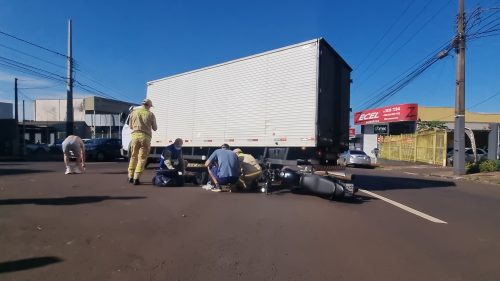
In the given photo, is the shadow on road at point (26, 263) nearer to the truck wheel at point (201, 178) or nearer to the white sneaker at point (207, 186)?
the white sneaker at point (207, 186)

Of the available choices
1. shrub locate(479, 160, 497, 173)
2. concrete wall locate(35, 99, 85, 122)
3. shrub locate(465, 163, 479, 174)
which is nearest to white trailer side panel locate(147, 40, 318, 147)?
shrub locate(465, 163, 479, 174)

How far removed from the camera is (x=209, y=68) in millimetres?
14102

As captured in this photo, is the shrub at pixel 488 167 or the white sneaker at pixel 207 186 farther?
the shrub at pixel 488 167

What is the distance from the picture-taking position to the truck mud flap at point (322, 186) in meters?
9.38

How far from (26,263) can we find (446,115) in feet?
183

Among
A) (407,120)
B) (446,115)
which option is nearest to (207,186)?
(407,120)

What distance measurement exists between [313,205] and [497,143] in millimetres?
27754

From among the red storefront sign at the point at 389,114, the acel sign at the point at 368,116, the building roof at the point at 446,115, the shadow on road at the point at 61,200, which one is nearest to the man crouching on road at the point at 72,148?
the shadow on road at the point at 61,200

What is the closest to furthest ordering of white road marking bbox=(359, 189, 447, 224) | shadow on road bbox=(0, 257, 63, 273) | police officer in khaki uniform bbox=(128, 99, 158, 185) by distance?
shadow on road bbox=(0, 257, 63, 273), white road marking bbox=(359, 189, 447, 224), police officer in khaki uniform bbox=(128, 99, 158, 185)

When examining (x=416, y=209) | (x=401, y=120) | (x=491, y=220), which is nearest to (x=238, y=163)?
(x=416, y=209)

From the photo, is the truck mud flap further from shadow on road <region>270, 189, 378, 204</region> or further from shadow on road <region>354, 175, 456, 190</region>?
shadow on road <region>354, 175, 456, 190</region>

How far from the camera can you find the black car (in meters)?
28.0

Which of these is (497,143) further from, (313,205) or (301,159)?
(313,205)

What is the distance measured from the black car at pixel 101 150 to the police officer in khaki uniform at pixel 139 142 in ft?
59.2
